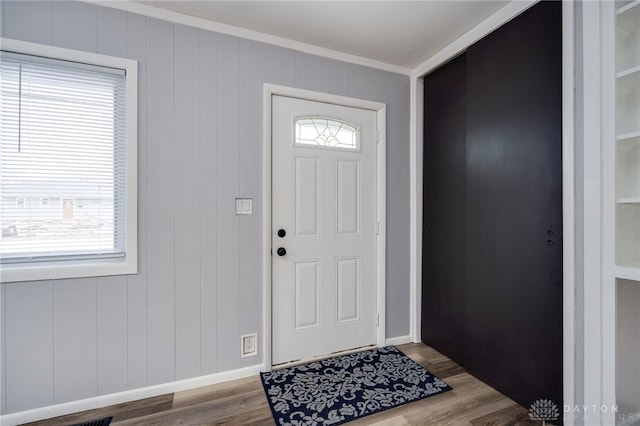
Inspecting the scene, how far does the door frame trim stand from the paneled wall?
6 centimetres

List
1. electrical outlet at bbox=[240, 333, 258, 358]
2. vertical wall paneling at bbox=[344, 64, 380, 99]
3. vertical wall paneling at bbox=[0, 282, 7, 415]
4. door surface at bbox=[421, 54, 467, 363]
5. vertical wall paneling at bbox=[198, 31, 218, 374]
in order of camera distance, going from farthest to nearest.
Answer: vertical wall paneling at bbox=[344, 64, 380, 99], door surface at bbox=[421, 54, 467, 363], electrical outlet at bbox=[240, 333, 258, 358], vertical wall paneling at bbox=[198, 31, 218, 374], vertical wall paneling at bbox=[0, 282, 7, 415]

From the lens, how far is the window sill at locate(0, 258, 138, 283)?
1606 mm

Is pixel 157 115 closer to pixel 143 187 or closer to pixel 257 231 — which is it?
pixel 143 187

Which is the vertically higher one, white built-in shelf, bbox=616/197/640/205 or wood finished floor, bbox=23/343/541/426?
white built-in shelf, bbox=616/197/640/205

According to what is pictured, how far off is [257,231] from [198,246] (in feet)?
1.40

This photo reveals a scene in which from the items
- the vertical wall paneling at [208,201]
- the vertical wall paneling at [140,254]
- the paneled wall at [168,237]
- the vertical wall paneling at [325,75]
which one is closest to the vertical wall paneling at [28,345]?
the paneled wall at [168,237]

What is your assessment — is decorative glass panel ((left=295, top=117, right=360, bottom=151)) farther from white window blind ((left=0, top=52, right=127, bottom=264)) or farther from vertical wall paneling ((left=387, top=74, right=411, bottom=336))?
white window blind ((left=0, top=52, right=127, bottom=264))

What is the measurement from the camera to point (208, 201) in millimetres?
2016

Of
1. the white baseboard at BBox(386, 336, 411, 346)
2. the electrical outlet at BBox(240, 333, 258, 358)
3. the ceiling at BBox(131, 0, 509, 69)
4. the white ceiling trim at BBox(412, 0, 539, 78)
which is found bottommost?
the white baseboard at BBox(386, 336, 411, 346)

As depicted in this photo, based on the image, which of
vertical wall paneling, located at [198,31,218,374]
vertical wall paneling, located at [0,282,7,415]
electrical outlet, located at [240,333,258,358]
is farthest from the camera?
electrical outlet, located at [240,333,258,358]

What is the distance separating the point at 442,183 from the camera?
2.42 metres

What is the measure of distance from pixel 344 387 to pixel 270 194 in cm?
148

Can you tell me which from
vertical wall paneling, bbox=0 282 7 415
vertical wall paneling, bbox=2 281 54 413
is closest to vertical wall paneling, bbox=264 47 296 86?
vertical wall paneling, bbox=0 282 7 415

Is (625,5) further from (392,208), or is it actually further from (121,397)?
(121,397)
